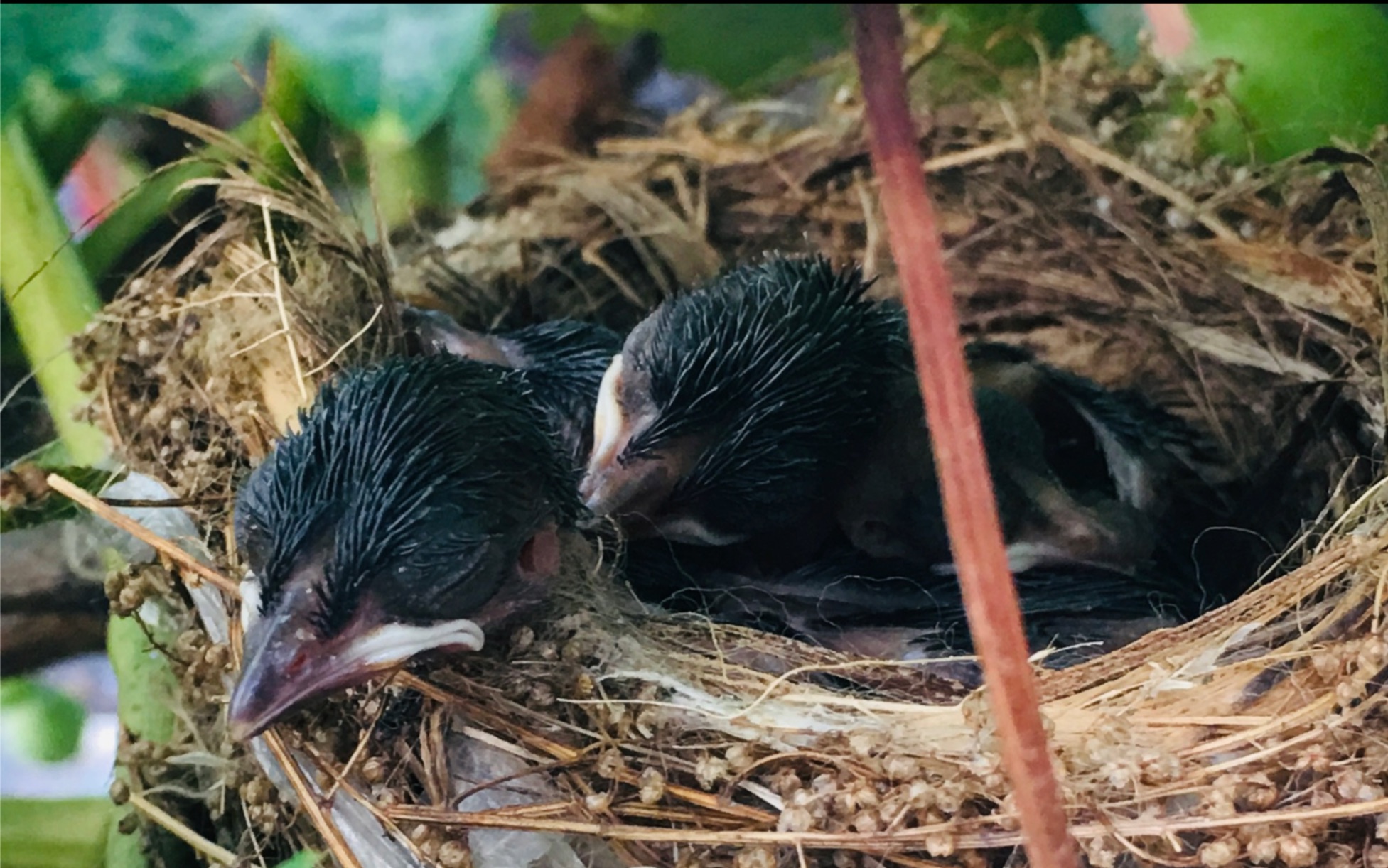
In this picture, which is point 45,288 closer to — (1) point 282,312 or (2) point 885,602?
(1) point 282,312

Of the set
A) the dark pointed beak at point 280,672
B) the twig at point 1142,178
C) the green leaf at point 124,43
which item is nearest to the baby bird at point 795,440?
the dark pointed beak at point 280,672

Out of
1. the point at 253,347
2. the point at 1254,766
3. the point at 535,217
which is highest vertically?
the point at 535,217

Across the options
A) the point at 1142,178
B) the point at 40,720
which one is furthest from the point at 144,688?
the point at 1142,178

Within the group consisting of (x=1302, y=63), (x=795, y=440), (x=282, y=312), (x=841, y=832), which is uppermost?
(x=282, y=312)

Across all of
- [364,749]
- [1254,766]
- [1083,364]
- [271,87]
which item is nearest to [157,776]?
[364,749]

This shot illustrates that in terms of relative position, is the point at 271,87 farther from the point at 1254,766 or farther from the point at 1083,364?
the point at 1083,364

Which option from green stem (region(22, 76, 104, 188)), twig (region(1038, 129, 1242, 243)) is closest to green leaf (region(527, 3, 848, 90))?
green stem (region(22, 76, 104, 188))
